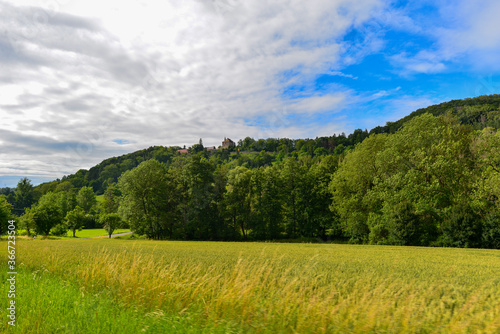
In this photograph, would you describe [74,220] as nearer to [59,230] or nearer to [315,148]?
[59,230]

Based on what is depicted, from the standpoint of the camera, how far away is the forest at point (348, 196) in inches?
1092

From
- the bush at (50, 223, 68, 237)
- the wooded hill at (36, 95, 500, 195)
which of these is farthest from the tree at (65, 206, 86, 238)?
the wooded hill at (36, 95, 500, 195)

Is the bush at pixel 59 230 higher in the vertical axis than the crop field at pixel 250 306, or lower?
lower

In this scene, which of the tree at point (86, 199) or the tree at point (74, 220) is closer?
the tree at point (74, 220)

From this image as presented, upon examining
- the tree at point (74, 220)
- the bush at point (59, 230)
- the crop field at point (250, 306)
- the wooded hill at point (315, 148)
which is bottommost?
the bush at point (59, 230)

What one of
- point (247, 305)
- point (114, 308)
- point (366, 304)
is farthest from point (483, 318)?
point (114, 308)

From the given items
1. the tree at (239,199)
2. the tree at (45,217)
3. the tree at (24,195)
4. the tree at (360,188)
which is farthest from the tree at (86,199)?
the tree at (360,188)

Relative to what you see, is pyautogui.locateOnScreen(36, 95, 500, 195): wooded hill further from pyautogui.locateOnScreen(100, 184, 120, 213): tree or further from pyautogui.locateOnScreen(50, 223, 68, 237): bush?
pyautogui.locateOnScreen(50, 223, 68, 237): bush

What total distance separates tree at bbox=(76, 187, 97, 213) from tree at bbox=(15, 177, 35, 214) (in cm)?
3081

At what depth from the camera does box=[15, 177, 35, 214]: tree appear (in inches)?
4036

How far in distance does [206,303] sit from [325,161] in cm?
5055

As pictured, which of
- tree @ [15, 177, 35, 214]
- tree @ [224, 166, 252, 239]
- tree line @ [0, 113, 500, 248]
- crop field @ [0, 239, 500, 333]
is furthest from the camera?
tree @ [15, 177, 35, 214]

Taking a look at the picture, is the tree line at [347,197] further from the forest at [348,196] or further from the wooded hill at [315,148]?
the wooded hill at [315,148]

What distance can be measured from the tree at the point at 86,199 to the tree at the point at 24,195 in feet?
101
